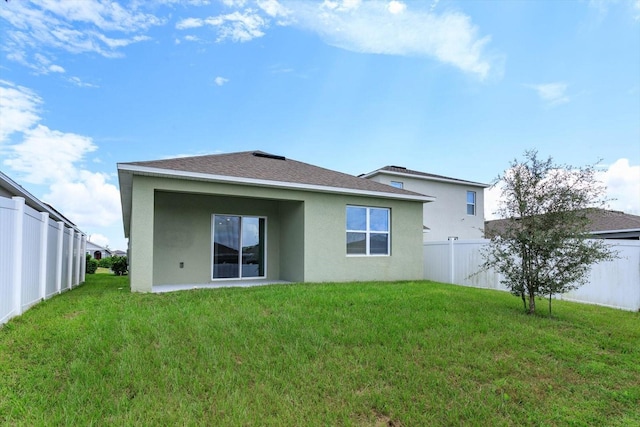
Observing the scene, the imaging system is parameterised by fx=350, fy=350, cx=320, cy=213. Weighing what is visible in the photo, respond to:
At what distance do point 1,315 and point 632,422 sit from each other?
7776 mm

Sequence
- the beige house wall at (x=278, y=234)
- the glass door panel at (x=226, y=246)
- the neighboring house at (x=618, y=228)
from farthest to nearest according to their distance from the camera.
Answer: the neighboring house at (x=618, y=228), the glass door panel at (x=226, y=246), the beige house wall at (x=278, y=234)

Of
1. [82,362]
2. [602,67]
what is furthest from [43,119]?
[602,67]

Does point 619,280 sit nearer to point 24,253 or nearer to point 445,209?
point 24,253

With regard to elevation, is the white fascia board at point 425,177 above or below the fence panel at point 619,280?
above

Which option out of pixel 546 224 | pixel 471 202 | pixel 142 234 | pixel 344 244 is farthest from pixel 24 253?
pixel 471 202

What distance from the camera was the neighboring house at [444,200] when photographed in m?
20.4

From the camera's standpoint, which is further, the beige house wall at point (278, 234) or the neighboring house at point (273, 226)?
the beige house wall at point (278, 234)

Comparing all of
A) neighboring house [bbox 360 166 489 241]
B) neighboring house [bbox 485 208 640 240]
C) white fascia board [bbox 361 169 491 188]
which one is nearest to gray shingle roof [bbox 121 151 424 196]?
white fascia board [bbox 361 169 491 188]

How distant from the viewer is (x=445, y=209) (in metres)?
21.4

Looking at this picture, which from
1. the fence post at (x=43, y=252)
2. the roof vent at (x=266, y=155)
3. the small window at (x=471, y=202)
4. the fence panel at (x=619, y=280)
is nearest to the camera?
the fence post at (x=43, y=252)

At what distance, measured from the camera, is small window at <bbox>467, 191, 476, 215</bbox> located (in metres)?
22.5

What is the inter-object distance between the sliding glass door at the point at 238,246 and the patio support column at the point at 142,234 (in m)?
2.71

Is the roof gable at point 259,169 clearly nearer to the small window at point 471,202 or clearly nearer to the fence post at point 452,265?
the fence post at point 452,265

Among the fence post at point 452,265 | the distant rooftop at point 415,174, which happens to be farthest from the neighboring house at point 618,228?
the fence post at point 452,265
